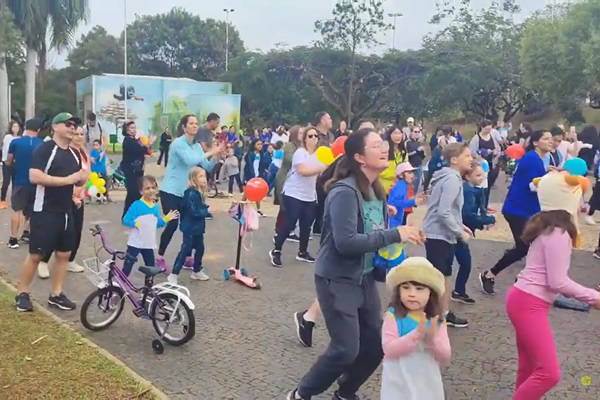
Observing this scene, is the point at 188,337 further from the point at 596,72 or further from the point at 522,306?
the point at 596,72

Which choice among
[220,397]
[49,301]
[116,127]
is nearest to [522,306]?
[220,397]

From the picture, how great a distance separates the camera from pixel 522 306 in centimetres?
377

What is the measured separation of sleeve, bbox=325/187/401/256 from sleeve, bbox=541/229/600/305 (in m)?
0.96

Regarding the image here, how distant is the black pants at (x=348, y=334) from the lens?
363 cm

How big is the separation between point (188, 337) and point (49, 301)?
5.76 feet

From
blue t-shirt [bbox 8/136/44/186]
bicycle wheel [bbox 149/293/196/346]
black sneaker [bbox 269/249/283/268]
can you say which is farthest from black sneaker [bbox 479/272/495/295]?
blue t-shirt [bbox 8/136/44/186]

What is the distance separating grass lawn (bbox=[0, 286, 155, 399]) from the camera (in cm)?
424

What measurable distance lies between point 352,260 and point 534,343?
1172 millimetres

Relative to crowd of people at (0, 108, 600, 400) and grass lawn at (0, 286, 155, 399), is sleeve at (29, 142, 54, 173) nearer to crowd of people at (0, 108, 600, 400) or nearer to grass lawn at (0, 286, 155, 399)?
crowd of people at (0, 108, 600, 400)

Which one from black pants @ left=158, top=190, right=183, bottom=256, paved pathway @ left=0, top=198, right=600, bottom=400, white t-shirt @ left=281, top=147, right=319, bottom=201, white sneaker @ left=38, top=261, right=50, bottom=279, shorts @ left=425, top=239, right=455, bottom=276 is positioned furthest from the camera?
white t-shirt @ left=281, top=147, right=319, bottom=201

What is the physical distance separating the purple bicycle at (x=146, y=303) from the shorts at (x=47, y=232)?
18.9 inches

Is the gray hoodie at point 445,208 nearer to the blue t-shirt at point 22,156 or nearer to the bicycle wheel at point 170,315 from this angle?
the bicycle wheel at point 170,315

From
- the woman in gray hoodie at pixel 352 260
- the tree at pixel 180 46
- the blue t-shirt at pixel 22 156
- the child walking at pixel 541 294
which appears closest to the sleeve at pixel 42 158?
the blue t-shirt at pixel 22 156

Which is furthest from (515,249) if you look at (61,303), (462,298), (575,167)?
(61,303)
